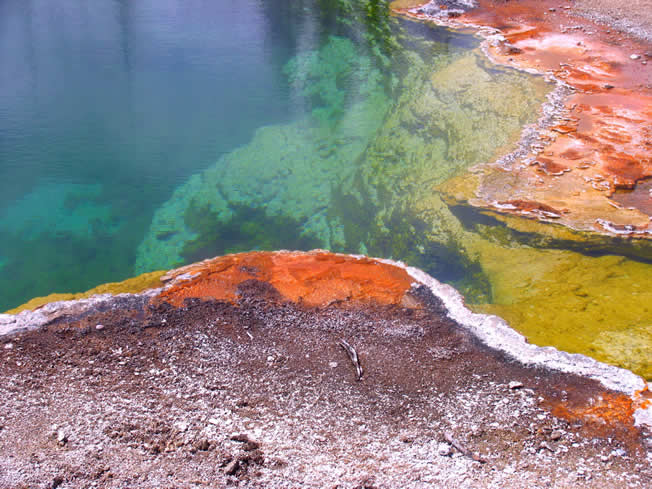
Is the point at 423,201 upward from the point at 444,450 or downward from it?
upward

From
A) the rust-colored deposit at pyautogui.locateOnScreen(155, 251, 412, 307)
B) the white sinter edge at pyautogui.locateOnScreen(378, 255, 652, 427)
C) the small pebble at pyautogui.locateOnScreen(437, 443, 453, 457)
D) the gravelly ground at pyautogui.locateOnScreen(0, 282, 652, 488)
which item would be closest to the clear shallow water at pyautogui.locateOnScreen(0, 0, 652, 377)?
the white sinter edge at pyautogui.locateOnScreen(378, 255, 652, 427)

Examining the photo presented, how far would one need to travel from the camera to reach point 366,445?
5.27 meters

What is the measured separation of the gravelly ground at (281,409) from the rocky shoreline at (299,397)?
2cm

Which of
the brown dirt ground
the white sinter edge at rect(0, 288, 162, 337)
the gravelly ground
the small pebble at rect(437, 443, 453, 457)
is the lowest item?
the small pebble at rect(437, 443, 453, 457)

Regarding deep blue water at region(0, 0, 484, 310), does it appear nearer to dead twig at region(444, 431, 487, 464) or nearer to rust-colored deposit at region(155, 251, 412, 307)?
rust-colored deposit at region(155, 251, 412, 307)

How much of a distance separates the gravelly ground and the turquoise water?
120 inches

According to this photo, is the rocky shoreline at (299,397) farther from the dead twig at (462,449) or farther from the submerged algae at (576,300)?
the submerged algae at (576,300)

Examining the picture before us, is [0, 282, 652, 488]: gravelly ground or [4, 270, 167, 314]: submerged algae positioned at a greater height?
[4, 270, 167, 314]: submerged algae

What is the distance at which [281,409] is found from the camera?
566 cm

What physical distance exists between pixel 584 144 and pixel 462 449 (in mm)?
9468

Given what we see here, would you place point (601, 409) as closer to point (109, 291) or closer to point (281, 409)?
point (281, 409)

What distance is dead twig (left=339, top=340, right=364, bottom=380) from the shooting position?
623 cm

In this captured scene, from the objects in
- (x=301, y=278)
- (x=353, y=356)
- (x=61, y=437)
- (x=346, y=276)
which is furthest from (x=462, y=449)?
(x=61, y=437)

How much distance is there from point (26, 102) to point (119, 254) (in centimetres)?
731
